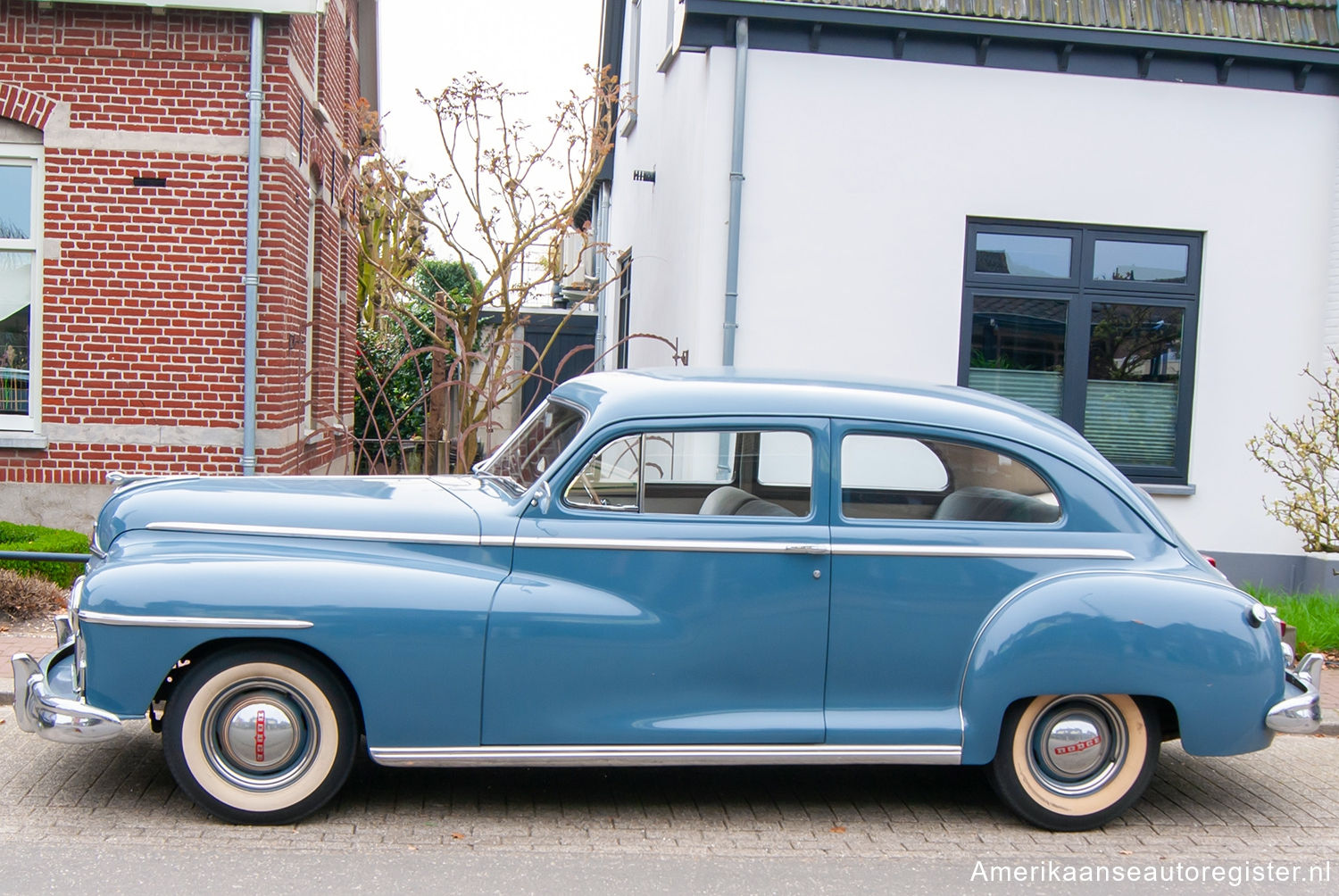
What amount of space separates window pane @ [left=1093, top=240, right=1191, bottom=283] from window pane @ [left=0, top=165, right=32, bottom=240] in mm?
8138

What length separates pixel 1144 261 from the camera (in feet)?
31.2

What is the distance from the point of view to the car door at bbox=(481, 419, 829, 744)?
173 inches

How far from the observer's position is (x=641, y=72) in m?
14.2

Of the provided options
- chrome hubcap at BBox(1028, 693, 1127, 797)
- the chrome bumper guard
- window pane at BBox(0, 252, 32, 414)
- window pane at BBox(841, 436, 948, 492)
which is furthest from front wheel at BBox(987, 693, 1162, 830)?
window pane at BBox(0, 252, 32, 414)

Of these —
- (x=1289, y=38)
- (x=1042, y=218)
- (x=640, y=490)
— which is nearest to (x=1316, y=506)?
(x=1042, y=218)

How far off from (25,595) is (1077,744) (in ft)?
19.7

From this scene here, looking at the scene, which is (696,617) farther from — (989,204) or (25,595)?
(989,204)

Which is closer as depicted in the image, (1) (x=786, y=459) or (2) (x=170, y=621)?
(2) (x=170, y=621)

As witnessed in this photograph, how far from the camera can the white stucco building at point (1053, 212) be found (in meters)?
9.12

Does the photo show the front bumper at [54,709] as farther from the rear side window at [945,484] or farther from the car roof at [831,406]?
the rear side window at [945,484]

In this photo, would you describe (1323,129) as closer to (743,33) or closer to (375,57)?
(743,33)

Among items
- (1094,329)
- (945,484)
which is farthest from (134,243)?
(1094,329)

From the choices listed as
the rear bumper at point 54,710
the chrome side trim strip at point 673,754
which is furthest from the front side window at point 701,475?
the rear bumper at point 54,710

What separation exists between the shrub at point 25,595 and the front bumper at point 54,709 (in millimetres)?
3164
